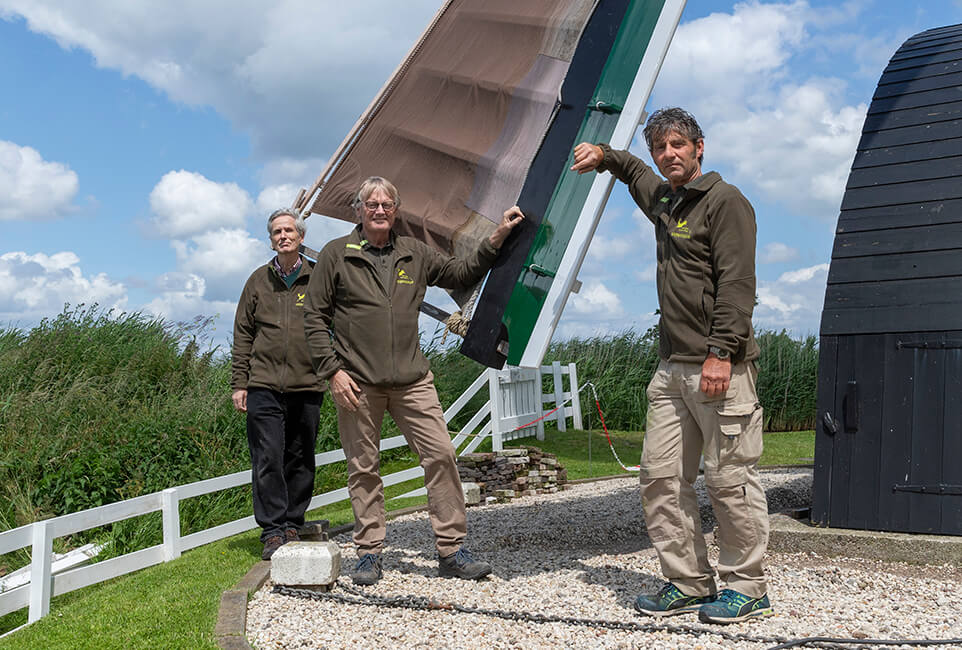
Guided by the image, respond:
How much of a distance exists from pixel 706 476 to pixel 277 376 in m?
2.69

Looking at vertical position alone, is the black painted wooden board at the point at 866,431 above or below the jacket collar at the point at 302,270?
below

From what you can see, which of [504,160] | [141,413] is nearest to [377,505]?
[504,160]

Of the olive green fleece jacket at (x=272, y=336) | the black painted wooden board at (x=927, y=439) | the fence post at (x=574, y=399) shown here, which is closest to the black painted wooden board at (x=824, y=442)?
the black painted wooden board at (x=927, y=439)

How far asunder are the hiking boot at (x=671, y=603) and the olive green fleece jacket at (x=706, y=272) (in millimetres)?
1144

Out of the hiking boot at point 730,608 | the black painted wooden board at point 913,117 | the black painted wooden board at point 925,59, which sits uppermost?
the black painted wooden board at point 925,59

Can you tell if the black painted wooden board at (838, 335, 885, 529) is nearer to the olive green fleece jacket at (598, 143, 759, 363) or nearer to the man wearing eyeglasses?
the olive green fleece jacket at (598, 143, 759, 363)

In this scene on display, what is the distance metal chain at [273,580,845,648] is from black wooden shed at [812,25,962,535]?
208 centimetres

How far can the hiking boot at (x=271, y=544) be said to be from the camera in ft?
17.1

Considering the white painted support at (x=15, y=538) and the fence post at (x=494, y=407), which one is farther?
the fence post at (x=494, y=407)

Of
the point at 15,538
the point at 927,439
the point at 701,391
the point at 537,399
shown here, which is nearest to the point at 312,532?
the point at 15,538

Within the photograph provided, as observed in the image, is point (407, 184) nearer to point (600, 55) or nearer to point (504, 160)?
point (504, 160)

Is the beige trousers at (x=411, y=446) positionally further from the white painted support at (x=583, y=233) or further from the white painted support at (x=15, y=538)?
the white painted support at (x=15, y=538)

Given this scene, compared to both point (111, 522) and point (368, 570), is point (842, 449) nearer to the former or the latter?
point (368, 570)

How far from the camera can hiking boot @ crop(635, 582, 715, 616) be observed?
13.1 ft
